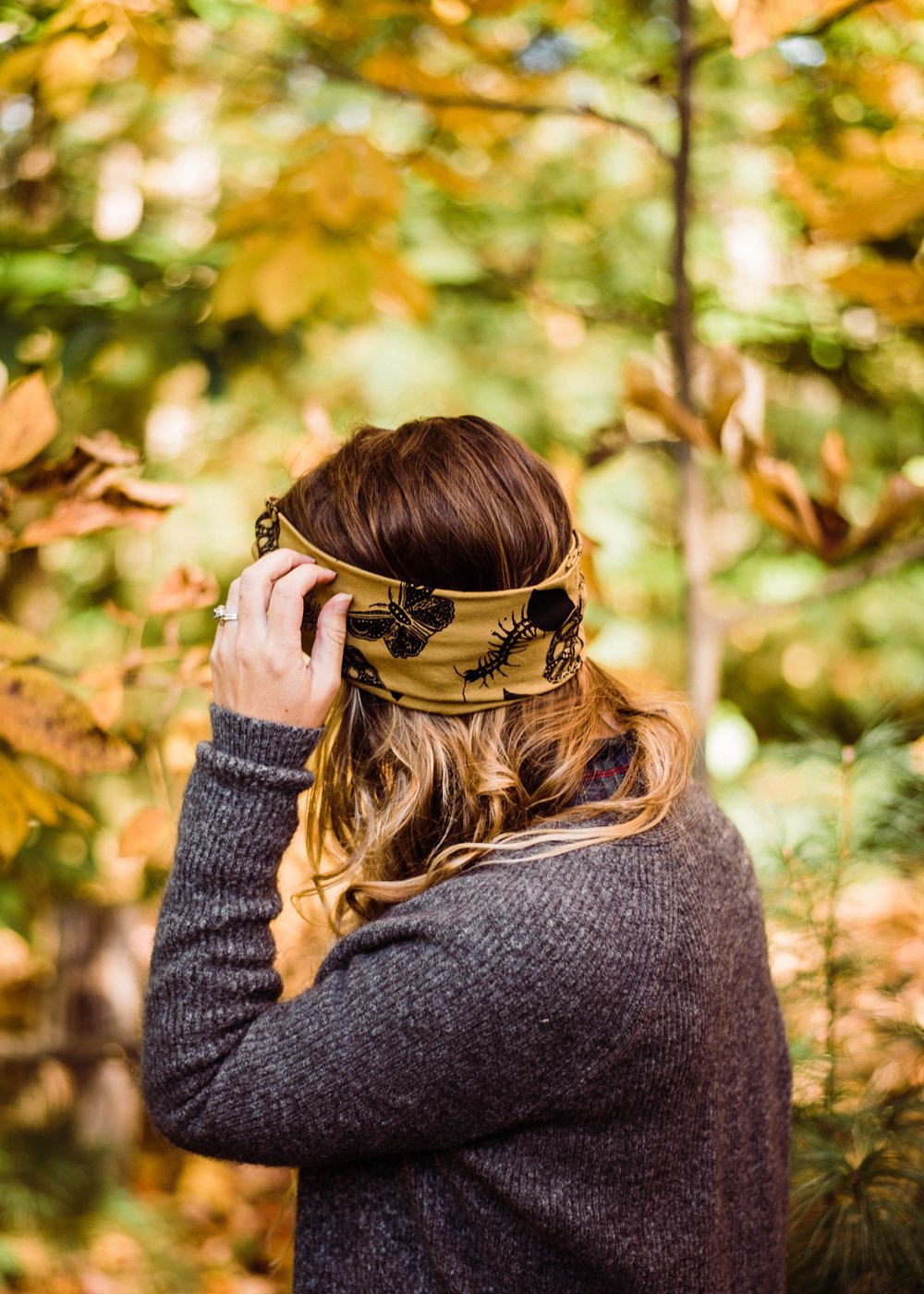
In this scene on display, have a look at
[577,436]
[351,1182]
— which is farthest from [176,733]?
[577,436]

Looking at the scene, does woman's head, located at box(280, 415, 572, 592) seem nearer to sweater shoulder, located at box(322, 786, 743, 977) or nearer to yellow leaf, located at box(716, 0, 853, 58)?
sweater shoulder, located at box(322, 786, 743, 977)

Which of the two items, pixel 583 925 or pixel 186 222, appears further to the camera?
pixel 186 222

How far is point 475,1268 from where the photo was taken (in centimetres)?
110

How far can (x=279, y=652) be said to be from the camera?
1.13 m

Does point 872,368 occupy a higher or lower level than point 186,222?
lower

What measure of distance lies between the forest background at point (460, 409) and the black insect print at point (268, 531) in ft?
1.00

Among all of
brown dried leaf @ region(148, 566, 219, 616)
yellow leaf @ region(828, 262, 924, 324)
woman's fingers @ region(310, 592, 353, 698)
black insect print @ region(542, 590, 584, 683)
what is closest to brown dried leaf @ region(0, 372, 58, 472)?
brown dried leaf @ region(148, 566, 219, 616)

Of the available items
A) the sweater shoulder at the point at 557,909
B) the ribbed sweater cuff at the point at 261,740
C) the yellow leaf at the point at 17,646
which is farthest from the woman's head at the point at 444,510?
the yellow leaf at the point at 17,646

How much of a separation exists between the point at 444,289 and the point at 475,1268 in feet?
8.66

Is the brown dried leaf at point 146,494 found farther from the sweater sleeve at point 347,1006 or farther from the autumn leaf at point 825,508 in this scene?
the autumn leaf at point 825,508

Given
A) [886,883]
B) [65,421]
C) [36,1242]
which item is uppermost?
[65,421]

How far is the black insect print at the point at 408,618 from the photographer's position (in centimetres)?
112

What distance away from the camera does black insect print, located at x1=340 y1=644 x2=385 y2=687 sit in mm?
1186

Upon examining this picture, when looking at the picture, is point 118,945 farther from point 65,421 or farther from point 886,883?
point 886,883
